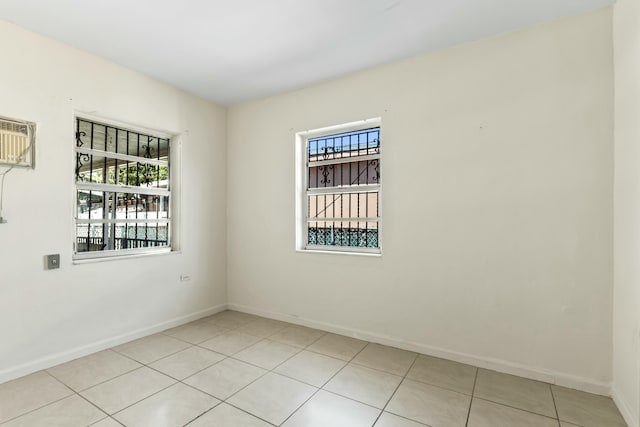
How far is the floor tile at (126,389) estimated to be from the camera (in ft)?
6.71

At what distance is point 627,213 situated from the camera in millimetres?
1951

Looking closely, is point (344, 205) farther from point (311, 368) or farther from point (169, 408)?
point (169, 408)

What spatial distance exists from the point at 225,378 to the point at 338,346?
1108 millimetres

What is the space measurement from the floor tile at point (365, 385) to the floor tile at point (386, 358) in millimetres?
90

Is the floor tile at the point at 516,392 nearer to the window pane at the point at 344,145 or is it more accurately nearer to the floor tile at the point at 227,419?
the floor tile at the point at 227,419

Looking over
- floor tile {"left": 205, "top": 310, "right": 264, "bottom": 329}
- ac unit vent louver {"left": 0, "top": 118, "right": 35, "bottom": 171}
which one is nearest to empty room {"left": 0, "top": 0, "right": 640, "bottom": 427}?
ac unit vent louver {"left": 0, "top": 118, "right": 35, "bottom": 171}

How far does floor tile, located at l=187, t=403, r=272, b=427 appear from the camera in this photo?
1.85 meters

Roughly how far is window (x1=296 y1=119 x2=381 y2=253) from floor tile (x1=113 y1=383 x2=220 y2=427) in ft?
6.18

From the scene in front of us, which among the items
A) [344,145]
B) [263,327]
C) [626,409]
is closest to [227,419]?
[263,327]

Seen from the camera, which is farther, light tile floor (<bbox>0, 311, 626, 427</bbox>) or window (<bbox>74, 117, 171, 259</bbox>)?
window (<bbox>74, 117, 171, 259</bbox>)

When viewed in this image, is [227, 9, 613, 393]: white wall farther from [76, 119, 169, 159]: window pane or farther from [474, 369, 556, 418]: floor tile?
[76, 119, 169, 159]: window pane

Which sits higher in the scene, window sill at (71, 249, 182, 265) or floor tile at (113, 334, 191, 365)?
window sill at (71, 249, 182, 265)

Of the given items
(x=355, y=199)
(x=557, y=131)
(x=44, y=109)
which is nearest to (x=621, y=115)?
(x=557, y=131)

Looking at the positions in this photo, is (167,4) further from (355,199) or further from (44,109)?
(355,199)
